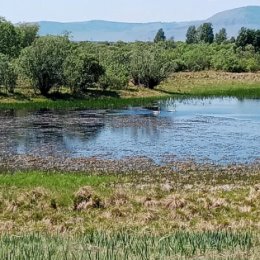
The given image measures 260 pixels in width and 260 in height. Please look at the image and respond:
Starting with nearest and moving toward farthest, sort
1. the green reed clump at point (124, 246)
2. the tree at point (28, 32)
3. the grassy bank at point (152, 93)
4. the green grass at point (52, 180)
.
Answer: the green reed clump at point (124, 246) < the green grass at point (52, 180) < the grassy bank at point (152, 93) < the tree at point (28, 32)

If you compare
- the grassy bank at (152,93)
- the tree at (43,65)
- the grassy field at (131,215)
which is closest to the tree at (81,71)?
the tree at (43,65)

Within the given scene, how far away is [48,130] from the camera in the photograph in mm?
49562

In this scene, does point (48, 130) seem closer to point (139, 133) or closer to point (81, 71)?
point (139, 133)

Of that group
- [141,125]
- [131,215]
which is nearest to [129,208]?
[131,215]

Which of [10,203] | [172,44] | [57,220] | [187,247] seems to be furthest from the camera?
[172,44]

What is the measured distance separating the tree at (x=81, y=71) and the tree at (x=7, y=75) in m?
6.63

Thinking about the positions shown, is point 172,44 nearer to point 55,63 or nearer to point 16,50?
point 16,50

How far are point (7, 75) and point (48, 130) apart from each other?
2561 centimetres

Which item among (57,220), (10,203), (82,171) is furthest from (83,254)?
(82,171)

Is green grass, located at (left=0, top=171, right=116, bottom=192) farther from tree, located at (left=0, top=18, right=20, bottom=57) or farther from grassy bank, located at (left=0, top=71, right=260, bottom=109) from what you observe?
tree, located at (left=0, top=18, right=20, bottom=57)

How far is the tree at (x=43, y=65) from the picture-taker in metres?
75.8

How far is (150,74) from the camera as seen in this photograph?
300ft

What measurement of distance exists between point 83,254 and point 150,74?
81124 mm

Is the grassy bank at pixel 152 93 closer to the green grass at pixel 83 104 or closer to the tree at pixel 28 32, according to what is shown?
the green grass at pixel 83 104
